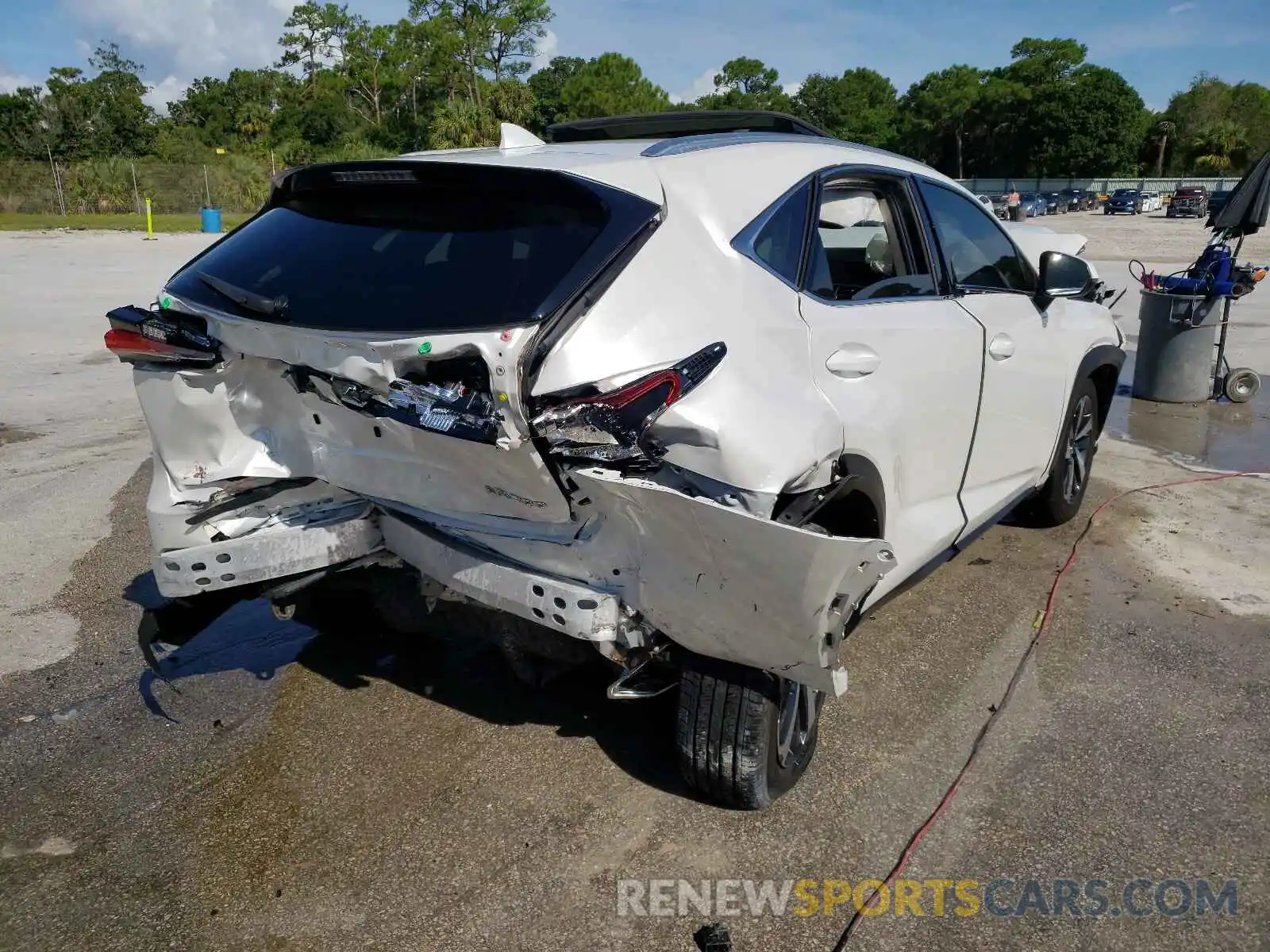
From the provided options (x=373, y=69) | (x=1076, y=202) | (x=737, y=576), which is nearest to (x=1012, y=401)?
(x=737, y=576)

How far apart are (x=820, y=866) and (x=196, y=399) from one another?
7.33ft

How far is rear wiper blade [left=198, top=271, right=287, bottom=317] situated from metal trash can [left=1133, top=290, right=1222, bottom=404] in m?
7.44

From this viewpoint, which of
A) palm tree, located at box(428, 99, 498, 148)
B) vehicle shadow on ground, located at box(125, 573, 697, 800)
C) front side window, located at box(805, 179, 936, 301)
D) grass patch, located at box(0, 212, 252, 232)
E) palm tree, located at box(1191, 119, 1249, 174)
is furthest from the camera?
palm tree, located at box(1191, 119, 1249, 174)

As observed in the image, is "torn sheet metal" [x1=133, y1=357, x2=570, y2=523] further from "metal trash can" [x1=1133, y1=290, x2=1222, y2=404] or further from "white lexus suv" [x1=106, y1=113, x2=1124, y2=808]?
"metal trash can" [x1=1133, y1=290, x2=1222, y2=404]

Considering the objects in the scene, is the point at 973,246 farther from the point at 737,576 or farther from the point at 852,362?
the point at 737,576

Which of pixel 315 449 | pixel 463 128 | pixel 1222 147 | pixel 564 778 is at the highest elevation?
pixel 463 128

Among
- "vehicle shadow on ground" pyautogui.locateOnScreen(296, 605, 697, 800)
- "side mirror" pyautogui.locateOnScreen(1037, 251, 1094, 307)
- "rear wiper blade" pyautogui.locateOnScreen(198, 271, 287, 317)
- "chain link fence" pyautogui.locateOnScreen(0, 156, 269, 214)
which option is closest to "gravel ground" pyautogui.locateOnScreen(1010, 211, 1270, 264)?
"side mirror" pyautogui.locateOnScreen(1037, 251, 1094, 307)

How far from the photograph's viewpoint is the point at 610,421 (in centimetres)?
236

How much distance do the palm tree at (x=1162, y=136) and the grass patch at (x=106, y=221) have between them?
68882mm

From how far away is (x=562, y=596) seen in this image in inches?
101

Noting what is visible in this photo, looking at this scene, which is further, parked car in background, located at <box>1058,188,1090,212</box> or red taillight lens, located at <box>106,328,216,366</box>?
parked car in background, located at <box>1058,188,1090,212</box>

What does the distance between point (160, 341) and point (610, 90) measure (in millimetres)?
81922

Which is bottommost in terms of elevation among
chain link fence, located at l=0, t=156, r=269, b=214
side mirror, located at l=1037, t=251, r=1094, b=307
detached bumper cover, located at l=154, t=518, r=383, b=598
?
detached bumper cover, located at l=154, t=518, r=383, b=598

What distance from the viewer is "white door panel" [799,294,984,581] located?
2.92 meters
